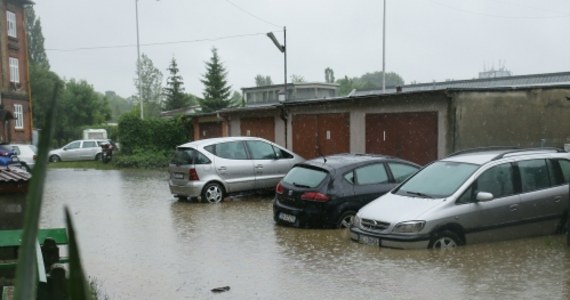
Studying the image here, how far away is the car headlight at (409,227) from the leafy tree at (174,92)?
5294cm

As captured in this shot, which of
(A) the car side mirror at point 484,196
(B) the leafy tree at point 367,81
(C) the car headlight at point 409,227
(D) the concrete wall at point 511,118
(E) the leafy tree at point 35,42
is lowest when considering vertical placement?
(C) the car headlight at point 409,227

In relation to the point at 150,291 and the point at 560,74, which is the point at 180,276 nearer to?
the point at 150,291

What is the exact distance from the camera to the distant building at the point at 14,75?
34.8 metres

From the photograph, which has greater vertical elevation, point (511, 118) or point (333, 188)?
point (511, 118)

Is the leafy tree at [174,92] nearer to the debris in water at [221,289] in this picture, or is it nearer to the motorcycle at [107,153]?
the motorcycle at [107,153]

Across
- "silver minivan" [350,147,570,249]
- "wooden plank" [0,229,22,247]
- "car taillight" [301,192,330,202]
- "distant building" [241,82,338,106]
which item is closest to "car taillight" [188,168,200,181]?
"car taillight" [301,192,330,202]

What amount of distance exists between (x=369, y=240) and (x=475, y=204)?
5.68ft

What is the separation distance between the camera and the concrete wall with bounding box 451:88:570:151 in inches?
537

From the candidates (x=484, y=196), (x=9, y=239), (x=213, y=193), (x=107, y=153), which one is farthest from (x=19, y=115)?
(x=484, y=196)

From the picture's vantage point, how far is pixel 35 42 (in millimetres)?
66250

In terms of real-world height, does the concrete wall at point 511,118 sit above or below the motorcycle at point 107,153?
above

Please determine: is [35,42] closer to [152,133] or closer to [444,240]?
[152,133]

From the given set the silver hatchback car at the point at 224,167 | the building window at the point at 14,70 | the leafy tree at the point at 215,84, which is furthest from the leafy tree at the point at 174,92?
the silver hatchback car at the point at 224,167

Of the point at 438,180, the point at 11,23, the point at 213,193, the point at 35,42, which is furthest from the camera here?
the point at 35,42
